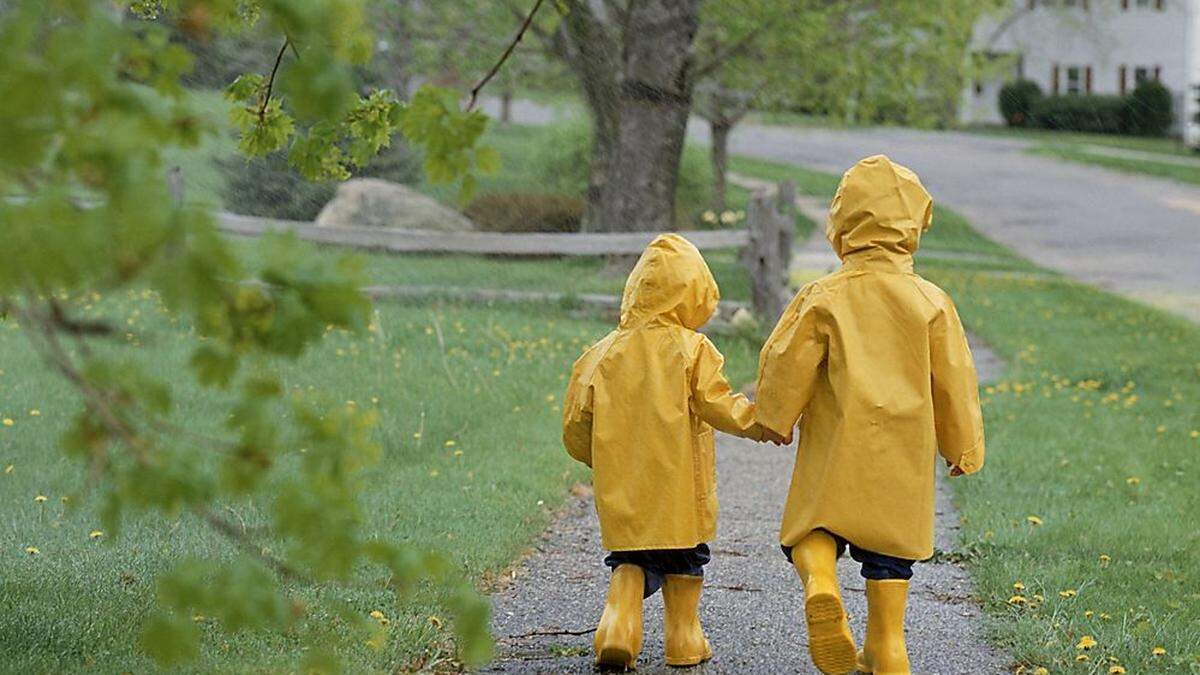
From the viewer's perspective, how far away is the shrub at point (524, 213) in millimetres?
21578

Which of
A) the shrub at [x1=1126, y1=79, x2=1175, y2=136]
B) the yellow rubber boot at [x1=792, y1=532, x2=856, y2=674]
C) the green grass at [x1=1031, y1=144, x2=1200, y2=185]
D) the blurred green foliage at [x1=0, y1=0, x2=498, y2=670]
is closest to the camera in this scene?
the blurred green foliage at [x1=0, y1=0, x2=498, y2=670]

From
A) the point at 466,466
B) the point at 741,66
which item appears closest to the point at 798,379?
the point at 466,466

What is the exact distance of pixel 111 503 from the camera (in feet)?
8.16

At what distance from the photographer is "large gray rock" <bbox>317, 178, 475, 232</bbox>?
20.0m

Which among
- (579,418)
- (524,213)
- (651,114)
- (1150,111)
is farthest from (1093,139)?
(579,418)

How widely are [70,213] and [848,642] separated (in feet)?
9.43

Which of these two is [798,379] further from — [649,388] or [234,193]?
[234,193]

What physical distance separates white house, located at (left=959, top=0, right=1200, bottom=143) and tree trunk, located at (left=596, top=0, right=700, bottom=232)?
40555 millimetres

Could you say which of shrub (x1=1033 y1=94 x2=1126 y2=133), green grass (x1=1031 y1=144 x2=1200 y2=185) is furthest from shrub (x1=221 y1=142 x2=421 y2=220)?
shrub (x1=1033 y1=94 x2=1126 y2=133)

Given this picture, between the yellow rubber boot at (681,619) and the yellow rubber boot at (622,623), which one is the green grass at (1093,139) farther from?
the yellow rubber boot at (622,623)

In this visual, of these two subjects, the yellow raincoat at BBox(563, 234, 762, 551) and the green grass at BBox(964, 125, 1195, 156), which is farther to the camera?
the green grass at BBox(964, 125, 1195, 156)

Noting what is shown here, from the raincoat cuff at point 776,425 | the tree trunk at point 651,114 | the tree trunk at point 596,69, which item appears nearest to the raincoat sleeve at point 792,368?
the raincoat cuff at point 776,425

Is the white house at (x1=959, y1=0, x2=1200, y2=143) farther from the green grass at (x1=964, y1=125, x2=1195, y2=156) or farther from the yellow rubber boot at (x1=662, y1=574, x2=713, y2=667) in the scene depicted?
the yellow rubber boot at (x1=662, y1=574, x2=713, y2=667)

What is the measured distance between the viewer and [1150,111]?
54.1 m
